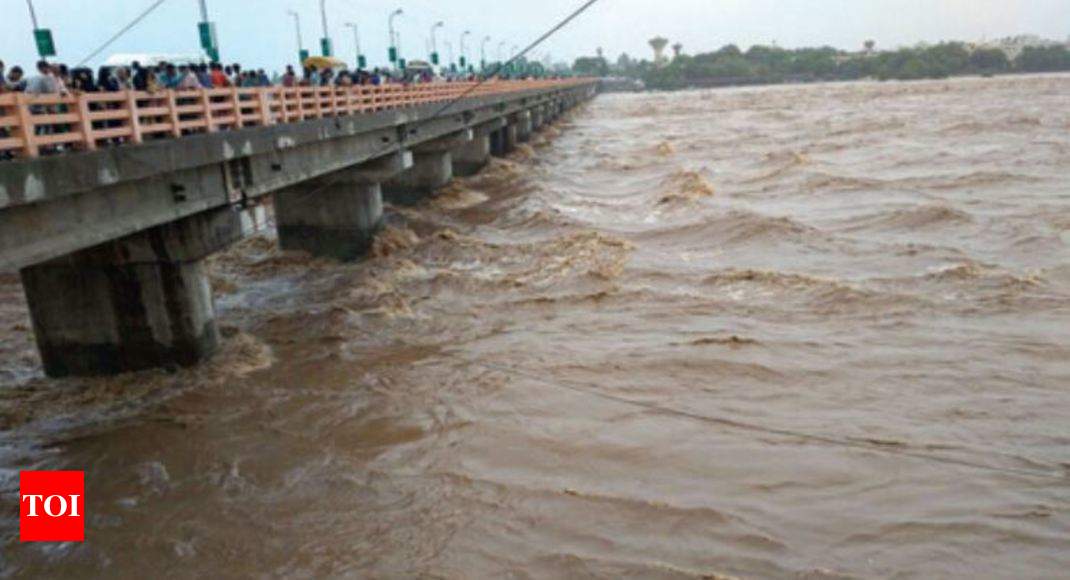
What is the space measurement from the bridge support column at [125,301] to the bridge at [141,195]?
2 centimetres

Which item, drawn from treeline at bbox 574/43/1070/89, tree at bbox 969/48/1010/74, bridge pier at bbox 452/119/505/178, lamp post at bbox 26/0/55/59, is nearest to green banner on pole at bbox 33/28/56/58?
lamp post at bbox 26/0/55/59

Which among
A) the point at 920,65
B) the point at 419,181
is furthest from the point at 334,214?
the point at 920,65

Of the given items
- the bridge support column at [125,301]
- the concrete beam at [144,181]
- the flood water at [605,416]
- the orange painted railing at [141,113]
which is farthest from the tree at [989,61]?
the bridge support column at [125,301]

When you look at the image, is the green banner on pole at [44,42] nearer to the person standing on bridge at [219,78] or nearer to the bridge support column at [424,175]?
the person standing on bridge at [219,78]

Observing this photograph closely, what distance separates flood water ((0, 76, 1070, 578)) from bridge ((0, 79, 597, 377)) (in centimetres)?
86

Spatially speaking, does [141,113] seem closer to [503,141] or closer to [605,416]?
[605,416]

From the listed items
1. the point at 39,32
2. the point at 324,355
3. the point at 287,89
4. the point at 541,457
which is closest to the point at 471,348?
the point at 324,355

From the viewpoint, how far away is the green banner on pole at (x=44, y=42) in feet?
35.2

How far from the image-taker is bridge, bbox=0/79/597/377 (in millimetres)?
8438

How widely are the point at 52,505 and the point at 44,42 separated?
593 cm

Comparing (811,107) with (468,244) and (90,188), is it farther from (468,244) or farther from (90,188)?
(90,188)

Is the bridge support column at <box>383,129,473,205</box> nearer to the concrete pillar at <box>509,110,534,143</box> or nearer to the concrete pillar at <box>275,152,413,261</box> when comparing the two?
the concrete pillar at <box>275,152,413,261</box>

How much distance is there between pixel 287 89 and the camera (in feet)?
48.6

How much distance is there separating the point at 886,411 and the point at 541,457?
158 inches
